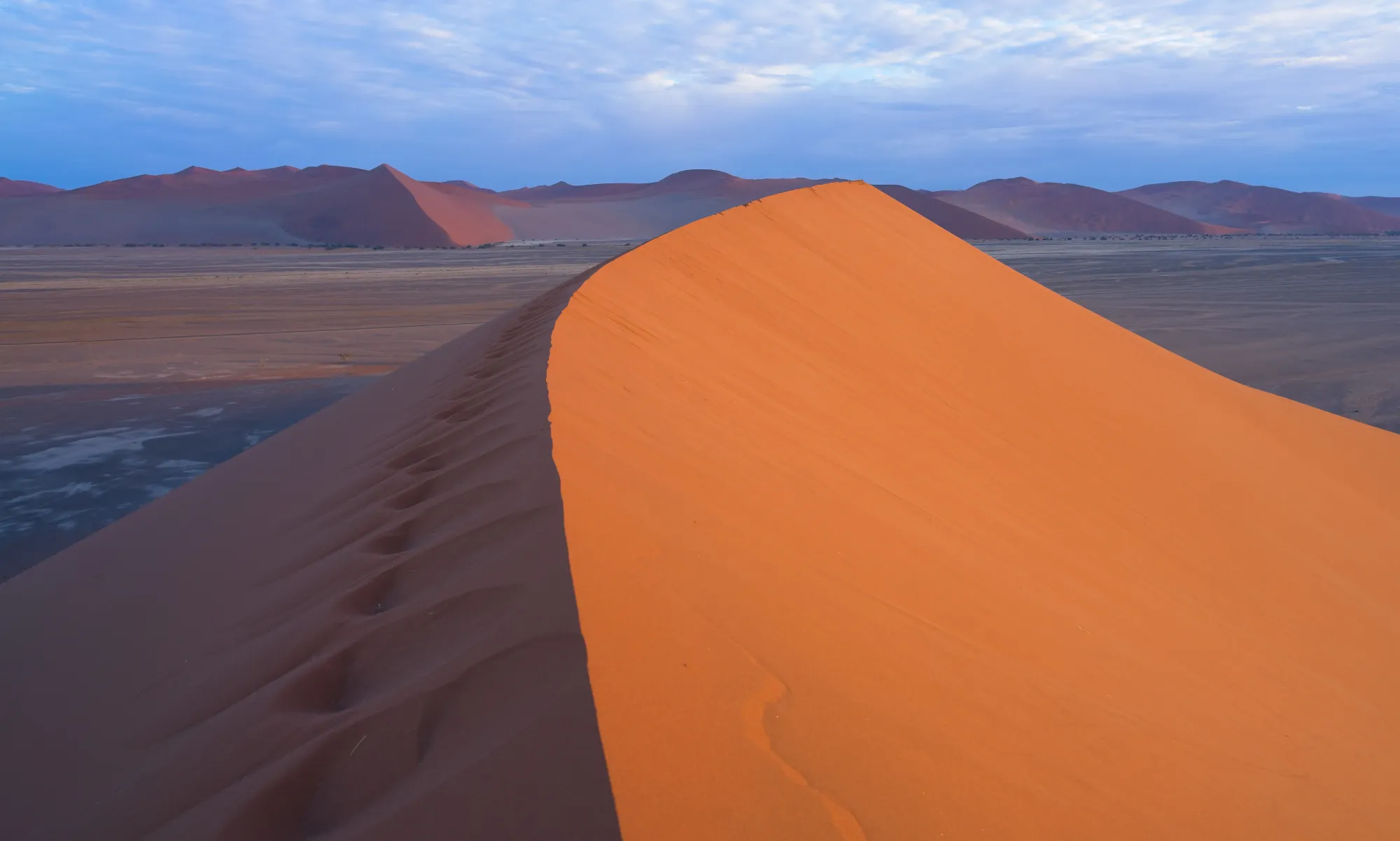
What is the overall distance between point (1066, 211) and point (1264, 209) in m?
36.1

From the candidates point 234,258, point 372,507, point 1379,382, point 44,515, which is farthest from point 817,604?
point 234,258

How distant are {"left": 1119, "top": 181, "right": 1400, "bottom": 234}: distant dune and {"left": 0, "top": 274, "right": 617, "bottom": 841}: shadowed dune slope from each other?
12191 cm

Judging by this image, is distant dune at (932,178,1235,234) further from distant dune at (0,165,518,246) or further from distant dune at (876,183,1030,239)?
distant dune at (0,165,518,246)

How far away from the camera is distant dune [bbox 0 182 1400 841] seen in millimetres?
1434

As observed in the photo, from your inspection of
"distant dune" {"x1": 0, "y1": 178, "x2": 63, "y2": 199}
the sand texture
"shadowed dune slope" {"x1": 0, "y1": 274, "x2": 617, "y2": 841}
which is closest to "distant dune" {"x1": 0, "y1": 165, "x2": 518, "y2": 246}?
the sand texture

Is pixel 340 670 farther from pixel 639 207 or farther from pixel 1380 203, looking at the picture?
pixel 1380 203

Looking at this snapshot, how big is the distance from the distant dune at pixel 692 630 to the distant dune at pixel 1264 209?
120m

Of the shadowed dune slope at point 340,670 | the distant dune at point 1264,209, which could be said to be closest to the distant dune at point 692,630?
the shadowed dune slope at point 340,670

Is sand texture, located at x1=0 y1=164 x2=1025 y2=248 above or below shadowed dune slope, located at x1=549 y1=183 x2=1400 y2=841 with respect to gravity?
above

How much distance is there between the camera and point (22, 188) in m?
118

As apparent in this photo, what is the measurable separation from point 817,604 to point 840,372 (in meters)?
2.95

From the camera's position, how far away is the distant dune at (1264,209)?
4503 inches

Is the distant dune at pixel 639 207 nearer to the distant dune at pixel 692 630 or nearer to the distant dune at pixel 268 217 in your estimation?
the distant dune at pixel 268 217

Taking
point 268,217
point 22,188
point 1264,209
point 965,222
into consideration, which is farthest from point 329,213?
point 1264,209
